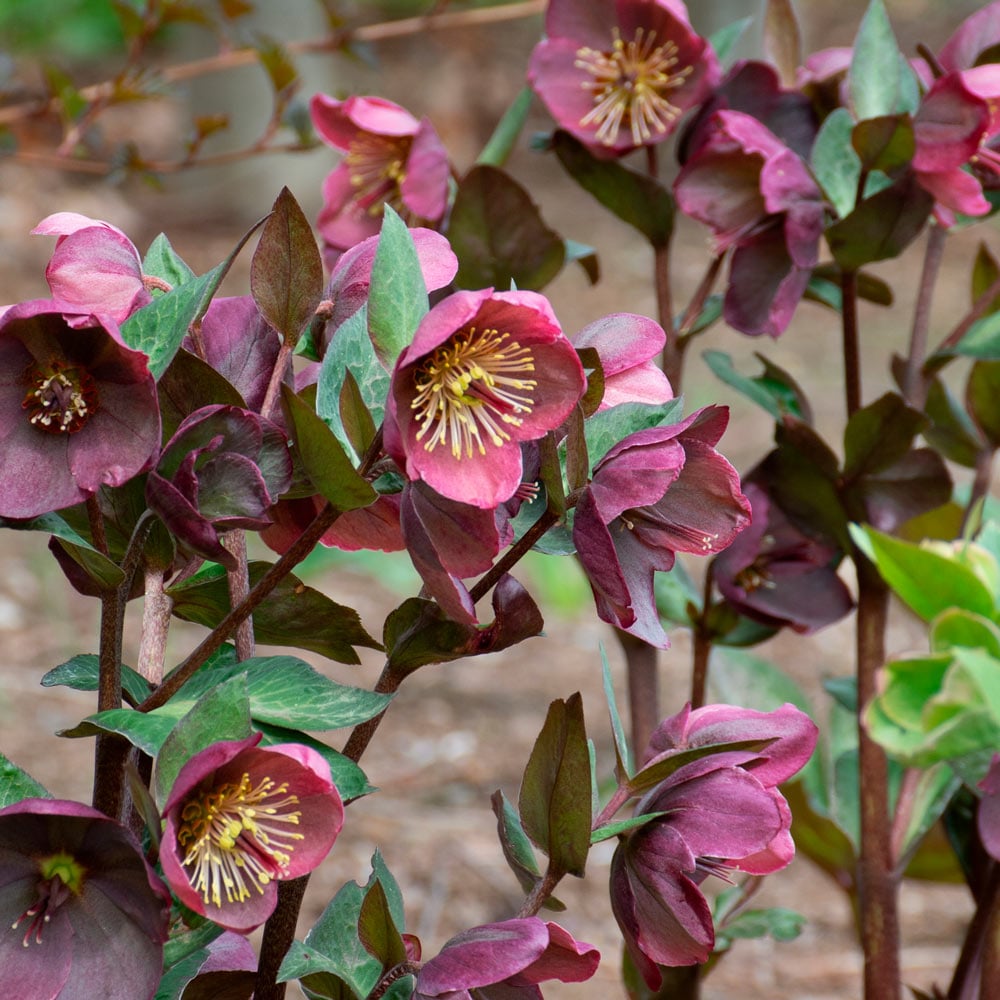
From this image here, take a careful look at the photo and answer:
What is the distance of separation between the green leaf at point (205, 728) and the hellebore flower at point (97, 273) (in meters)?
0.13

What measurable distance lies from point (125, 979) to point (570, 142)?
504 millimetres

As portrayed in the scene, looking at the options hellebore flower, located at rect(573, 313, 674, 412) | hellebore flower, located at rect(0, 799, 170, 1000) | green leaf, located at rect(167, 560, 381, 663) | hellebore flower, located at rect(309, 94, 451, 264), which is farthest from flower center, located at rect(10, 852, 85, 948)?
hellebore flower, located at rect(309, 94, 451, 264)

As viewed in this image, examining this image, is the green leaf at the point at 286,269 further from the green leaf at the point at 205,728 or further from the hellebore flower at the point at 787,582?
the hellebore flower at the point at 787,582

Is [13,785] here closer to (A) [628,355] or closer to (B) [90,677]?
(B) [90,677]

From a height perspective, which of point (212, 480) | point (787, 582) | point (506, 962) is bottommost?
point (787, 582)

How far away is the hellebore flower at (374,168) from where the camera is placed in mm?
633

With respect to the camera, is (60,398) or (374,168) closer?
(60,398)

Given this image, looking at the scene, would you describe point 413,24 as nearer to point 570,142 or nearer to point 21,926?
point 570,142

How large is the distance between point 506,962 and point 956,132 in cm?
42

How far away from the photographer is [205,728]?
33 cm

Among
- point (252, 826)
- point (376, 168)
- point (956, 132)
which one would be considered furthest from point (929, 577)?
point (376, 168)

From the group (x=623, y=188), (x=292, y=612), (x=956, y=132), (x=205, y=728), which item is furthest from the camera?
(x=623, y=188)

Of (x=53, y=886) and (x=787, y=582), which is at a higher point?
(x=53, y=886)

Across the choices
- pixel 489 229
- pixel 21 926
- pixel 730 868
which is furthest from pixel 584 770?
pixel 489 229
